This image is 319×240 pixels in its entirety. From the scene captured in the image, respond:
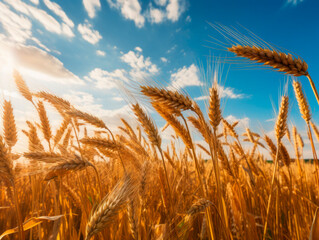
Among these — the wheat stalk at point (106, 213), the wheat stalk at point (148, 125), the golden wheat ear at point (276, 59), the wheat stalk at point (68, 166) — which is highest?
the golden wheat ear at point (276, 59)

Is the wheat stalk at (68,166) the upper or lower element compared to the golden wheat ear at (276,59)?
lower

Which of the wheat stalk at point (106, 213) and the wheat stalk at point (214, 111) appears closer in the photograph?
the wheat stalk at point (106, 213)

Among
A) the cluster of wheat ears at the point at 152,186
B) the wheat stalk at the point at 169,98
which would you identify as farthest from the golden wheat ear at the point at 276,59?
the wheat stalk at the point at 169,98

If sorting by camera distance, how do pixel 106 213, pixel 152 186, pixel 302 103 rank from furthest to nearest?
pixel 152 186, pixel 302 103, pixel 106 213

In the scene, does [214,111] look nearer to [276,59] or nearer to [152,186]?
[276,59]

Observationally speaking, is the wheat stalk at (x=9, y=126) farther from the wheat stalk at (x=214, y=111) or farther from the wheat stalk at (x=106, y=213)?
the wheat stalk at (x=214, y=111)

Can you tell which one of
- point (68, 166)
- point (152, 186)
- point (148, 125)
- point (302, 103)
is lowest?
point (152, 186)

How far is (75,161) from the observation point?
1340 mm

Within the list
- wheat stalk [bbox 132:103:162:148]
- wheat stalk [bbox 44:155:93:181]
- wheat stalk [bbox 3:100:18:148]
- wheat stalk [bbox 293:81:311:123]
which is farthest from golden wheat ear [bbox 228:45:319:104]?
wheat stalk [bbox 3:100:18:148]

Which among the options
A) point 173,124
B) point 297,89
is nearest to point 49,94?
point 173,124

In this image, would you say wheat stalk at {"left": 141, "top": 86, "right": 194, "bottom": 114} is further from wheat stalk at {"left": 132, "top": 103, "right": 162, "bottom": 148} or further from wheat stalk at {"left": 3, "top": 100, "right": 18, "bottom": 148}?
wheat stalk at {"left": 3, "top": 100, "right": 18, "bottom": 148}

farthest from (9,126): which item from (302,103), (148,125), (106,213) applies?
(302,103)

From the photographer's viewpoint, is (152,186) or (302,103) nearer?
(302,103)

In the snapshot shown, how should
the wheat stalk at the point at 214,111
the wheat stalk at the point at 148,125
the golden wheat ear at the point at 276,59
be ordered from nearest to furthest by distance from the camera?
the golden wheat ear at the point at 276,59, the wheat stalk at the point at 214,111, the wheat stalk at the point at 148,125
